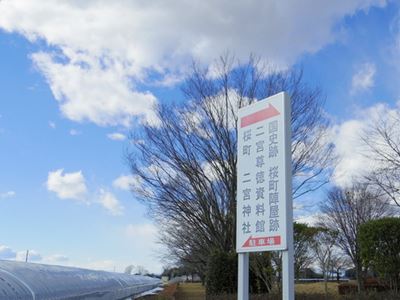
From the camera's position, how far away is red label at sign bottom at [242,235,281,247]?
7.13 meters

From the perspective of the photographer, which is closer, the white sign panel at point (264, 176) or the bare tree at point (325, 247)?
the white sign panel at point (264, 176)

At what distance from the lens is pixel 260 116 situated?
798cm

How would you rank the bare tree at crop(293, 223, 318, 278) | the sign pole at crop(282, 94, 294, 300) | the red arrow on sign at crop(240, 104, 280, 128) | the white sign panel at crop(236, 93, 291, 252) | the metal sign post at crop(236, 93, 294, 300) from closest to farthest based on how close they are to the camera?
the sign pole at crop(282, 94, 294, 300)
the metal sign post at crop(236, 93, 294, 300)
the white sign panel at crop(236, 93, 291, 252)
the red arrow on sign at crop(240, 104, 280, 128)
the bare tree at crop(293, 223, 318, 278)

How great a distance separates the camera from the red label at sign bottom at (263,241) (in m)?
7.13

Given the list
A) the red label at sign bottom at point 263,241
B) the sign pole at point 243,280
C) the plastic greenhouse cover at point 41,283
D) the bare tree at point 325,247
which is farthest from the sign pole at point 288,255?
the bare tree at point 325,247

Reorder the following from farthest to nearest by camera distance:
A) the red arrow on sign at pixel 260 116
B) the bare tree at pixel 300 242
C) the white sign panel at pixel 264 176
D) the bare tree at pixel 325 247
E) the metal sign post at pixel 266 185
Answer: the bare tree at pixel 325 247 < the bare tree at pixel 300 242 < the red arrow on sign at pixel 260 116 < the white sign panel at pixel 264 176 < the metal sign post at pixel 266 185

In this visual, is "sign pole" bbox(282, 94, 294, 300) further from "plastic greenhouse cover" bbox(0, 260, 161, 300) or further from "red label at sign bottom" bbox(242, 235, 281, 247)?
"plastic greenhouse cover" bbox(0, 260, 161, 300)

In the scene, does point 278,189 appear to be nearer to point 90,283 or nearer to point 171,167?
point 90,283

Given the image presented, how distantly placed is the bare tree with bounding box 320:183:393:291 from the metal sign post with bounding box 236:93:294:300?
20489 millimetres

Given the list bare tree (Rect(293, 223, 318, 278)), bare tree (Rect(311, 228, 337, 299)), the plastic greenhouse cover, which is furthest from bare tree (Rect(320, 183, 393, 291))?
the plastic greenhouse cover

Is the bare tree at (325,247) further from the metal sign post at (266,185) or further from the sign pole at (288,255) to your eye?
the sign pole at (288,255)

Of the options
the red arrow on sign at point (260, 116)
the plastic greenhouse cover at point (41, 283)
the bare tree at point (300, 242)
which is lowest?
the plastic greenhouse cover at point (41, 283)

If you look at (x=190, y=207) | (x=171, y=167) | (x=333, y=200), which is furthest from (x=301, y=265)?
(x=333, y=200)

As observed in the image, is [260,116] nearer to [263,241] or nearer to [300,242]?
[263,241]
